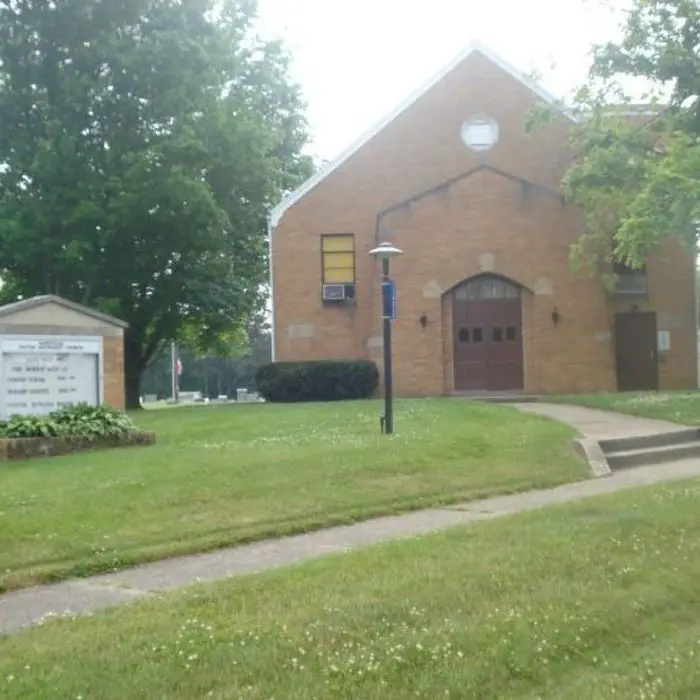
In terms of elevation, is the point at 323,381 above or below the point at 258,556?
above

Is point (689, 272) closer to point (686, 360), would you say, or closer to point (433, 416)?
point (686, 360)

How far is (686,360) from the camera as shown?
27.6 meters

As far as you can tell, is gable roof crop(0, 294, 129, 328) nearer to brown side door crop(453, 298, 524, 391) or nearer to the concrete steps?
the concrete steps

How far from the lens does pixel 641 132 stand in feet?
72.3

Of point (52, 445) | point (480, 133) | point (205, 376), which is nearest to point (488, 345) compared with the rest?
point (480, 133)

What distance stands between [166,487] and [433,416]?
7791 millimetres

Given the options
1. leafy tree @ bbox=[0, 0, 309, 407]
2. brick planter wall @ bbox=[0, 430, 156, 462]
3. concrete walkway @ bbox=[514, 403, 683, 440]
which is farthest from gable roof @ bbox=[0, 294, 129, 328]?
leafy tree @ bbox=[0, 0, 309, 407]

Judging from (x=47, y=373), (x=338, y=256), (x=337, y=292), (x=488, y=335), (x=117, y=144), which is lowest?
(x=47, y=373)

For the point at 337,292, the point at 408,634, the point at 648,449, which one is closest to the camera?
the point at 408,634

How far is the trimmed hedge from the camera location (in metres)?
25.6

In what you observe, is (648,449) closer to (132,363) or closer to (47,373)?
(47,373)

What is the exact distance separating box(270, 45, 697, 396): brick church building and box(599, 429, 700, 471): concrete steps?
9.84 metres

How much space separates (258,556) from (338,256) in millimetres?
20109

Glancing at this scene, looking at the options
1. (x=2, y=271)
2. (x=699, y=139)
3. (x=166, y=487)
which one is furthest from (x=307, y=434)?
(x=2, y=271)
